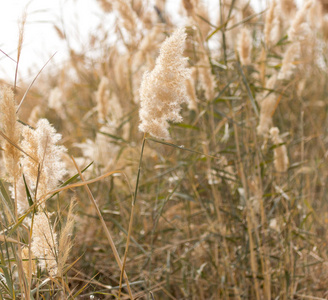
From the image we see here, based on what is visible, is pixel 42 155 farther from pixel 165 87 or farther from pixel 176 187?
pixel 176 187

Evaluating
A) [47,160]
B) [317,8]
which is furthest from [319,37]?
[47,160]

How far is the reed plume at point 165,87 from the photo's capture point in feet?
2.55

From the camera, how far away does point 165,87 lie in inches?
31.1

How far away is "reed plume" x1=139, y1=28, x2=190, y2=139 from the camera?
776mm

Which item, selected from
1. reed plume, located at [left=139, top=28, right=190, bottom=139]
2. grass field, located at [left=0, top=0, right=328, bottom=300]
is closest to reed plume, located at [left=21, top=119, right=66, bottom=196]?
grass field, located at [left=0, top=0, right=328, bottom=300]

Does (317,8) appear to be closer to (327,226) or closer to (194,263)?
(327,226)

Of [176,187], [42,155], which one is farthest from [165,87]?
[176,187]

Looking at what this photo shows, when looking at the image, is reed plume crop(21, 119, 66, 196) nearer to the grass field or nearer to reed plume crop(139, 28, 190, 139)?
the grass field

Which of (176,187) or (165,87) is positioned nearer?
(165,87)

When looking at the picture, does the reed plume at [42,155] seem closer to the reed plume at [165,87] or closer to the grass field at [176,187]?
the grass field at [176,187]

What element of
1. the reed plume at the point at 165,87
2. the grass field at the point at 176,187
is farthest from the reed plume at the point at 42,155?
the reed plume at the point at 165,87

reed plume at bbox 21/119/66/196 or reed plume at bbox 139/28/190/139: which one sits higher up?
reed plume at bbox 139/28/190/139

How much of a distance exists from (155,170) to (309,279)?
91cm

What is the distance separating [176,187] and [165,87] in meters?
0.60
